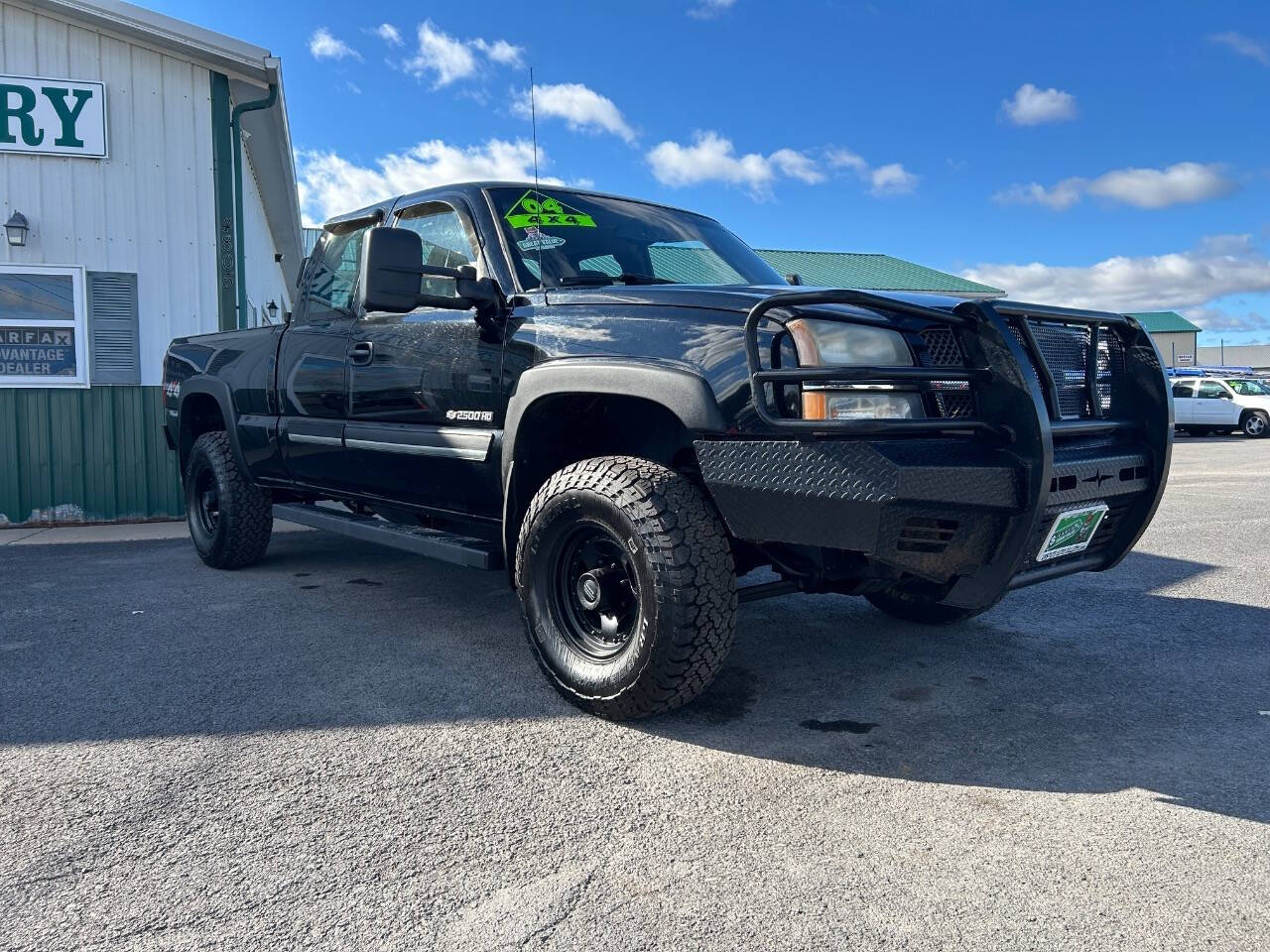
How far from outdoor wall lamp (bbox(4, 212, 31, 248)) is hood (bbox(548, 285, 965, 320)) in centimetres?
688

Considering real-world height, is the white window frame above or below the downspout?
below

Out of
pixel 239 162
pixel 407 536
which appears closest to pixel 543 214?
pixel 407 536

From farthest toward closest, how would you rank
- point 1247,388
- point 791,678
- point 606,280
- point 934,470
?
point 1247,388, point 606,280, point 791,678, point 934,470

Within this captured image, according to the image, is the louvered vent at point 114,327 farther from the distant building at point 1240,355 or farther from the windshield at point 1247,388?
the distant building at point 1240,355

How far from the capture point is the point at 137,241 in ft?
28.6

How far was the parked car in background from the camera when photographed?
80.2 feet

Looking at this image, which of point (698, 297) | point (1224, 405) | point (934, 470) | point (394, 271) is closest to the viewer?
point (934, 470)

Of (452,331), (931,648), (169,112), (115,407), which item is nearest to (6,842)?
(452,331)

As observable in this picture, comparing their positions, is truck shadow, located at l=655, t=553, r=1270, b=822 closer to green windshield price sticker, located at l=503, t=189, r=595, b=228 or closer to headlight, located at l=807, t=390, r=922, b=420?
headlight, located at l=807, t=390, r=922, b=420

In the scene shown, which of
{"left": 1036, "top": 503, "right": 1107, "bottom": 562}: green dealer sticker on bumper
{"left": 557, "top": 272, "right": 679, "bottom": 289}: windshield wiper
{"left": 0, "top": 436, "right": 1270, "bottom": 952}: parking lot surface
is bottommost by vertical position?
{"left": 0, "top": 436, "right": 1270, "bottom": 952}: parking lot surface

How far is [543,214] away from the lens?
13.4ft

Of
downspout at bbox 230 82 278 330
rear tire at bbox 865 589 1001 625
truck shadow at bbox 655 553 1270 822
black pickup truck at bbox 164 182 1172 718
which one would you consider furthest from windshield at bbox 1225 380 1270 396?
black pickup truck at bbox 164 182 1172 718

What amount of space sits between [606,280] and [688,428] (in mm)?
1163

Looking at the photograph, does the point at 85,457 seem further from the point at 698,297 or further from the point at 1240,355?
the point at 1240,355
